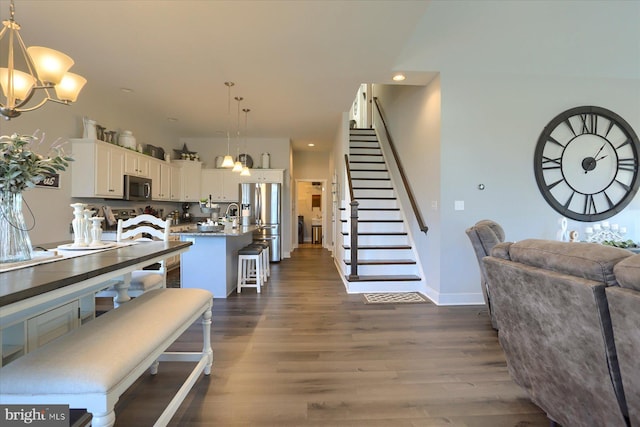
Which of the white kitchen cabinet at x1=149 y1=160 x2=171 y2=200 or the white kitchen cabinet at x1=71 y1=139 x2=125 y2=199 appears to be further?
the white kitchen cabinet at x1=149 y1=160 x2=171 y2=200

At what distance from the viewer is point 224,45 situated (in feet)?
9.82

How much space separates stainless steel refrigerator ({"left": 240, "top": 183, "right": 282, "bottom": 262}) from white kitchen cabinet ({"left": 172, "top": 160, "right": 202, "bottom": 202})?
106cm

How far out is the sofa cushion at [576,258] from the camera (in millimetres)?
1098

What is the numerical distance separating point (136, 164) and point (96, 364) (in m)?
4.62

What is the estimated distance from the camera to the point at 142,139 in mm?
5520

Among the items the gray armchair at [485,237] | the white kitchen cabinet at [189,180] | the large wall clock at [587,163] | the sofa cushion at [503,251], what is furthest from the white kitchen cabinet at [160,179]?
the large wall clock at [587,163]

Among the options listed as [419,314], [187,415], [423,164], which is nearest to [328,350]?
[187,415]

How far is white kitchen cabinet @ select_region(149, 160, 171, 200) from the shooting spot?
5.40 m

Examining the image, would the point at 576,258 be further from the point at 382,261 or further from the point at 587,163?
the point at 587,163

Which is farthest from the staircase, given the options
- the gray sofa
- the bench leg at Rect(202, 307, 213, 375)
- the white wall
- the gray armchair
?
the gray sofa

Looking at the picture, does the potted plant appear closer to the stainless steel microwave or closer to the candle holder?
the stainless steel microwave

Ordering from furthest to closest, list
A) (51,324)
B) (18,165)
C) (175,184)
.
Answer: (175,184) → (51,324) → (18,165)

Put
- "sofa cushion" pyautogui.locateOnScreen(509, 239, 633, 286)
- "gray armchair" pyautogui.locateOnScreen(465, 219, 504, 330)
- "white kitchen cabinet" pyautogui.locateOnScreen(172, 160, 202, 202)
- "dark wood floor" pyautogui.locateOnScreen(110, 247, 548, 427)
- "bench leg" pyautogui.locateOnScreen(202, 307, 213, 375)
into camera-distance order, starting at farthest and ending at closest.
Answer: "white kitchen cabinet" pyautogui.locateOnScreen(172, 160, 202, 202) < "gray armchair" pyautogui.locateOnScreen(465, 219, 504, 330) < "bench leg" pyautogui.locateOnScreen(202, 307, 213, 375) < "dark wood floor" pyautogui.locateOnScreen(110, 247, 548, 427) < "sofa cushion" pyautogui.locateOnScreen(509, 239, 633, 286)

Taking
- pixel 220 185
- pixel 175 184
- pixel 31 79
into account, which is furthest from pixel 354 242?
pixel 175 184
